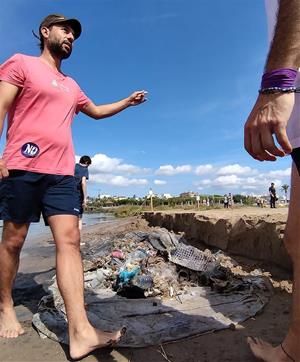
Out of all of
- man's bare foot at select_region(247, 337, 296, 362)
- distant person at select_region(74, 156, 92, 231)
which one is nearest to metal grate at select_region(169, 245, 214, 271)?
man's bare foot at select_region(247, 337, 296, 362)

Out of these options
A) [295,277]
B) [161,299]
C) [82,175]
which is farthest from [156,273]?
[82,175]

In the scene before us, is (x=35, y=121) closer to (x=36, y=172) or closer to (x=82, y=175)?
(x=36, y=172)

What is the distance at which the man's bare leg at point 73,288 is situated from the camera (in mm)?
2264

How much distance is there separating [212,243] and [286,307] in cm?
402

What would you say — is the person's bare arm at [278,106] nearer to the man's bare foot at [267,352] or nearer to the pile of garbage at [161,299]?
the man's bare foot at [267,352]

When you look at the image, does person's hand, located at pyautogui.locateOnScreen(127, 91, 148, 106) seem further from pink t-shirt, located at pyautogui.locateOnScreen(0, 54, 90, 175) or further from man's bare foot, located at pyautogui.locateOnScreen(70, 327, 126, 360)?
man's bare foot, located at pyautogui.locateOnScreen(70, 327, 126, 360)

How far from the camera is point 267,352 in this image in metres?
2.08

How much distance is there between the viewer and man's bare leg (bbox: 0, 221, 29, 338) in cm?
257

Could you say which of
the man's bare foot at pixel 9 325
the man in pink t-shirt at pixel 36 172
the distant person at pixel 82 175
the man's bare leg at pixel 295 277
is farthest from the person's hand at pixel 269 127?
the distant person at pixel 82 175

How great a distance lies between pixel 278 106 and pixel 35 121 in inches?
70.2

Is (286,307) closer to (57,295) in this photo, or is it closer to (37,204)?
(57,295)

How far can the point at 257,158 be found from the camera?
1.36 m

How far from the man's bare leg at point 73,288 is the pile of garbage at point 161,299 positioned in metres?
0.27

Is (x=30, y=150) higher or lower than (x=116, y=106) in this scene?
lower
